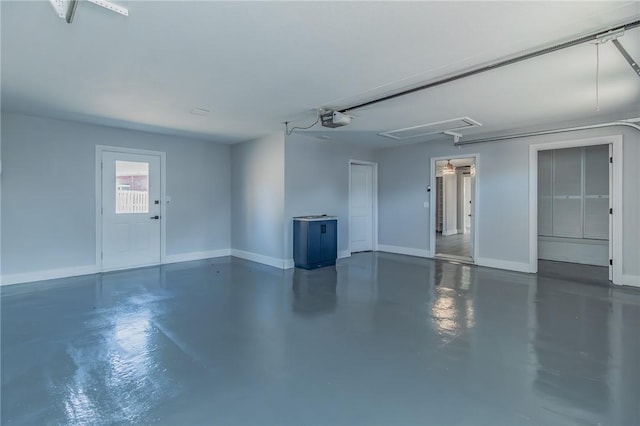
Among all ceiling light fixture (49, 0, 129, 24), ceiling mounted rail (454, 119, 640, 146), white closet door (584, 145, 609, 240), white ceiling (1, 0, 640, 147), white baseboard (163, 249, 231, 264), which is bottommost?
white baseboard (163, 249, 231, 264)

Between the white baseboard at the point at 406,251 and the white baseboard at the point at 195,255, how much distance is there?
3589 millimetres

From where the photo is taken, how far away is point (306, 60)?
113 inches

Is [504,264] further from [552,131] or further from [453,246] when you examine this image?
[453,246]

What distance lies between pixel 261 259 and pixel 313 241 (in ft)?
4.12

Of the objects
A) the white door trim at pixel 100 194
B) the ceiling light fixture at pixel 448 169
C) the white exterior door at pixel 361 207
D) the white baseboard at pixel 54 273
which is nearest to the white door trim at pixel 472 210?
the white exterior door at pixel 361 207

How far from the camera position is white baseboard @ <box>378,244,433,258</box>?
6.87 meters

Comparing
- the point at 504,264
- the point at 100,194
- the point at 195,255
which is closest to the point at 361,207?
the point at 504,264

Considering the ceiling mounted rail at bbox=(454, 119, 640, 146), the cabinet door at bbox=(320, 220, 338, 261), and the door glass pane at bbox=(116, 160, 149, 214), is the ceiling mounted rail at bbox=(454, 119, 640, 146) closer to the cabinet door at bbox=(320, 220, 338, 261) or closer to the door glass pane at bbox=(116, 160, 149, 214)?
the cabinet door at bbox=(320, 220, 338, 261)

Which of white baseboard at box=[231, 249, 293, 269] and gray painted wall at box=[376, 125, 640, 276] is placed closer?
gray painted wall at box=[376, 125, 640, 276]

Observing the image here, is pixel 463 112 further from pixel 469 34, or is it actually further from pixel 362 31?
pixel 362 31

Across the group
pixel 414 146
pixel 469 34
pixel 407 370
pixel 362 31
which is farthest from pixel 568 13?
pixel 414 146

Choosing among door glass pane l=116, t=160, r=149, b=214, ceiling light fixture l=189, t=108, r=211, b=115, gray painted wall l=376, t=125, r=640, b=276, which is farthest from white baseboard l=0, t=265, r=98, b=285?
gray painted wall l=376, t=125, r=640, b=276

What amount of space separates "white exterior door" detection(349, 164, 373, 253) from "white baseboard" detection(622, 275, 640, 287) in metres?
4.43

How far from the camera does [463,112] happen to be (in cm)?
450
